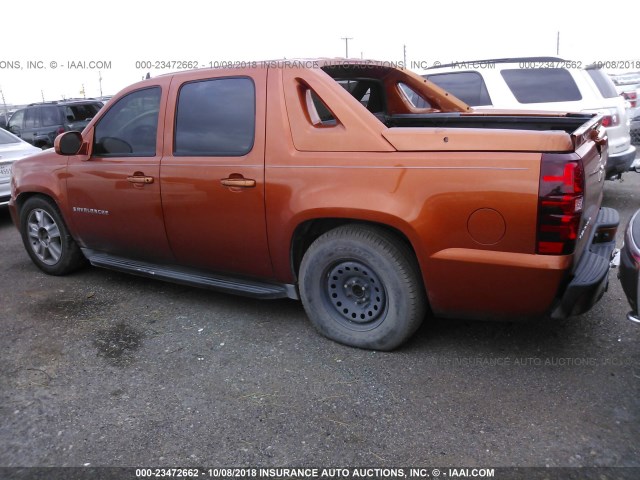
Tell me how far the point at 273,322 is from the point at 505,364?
5.29 ft

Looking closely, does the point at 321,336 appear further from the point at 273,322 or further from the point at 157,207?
the point at 157,207

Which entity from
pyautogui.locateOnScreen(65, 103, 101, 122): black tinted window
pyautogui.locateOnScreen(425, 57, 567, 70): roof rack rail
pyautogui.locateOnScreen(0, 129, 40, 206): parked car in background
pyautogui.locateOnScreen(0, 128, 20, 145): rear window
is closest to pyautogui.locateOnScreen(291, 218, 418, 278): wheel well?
pyautogui.locateOnScreen(425, 57, 567, 70): roof rack rail

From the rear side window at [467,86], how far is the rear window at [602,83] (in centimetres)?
131

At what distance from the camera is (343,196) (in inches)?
125

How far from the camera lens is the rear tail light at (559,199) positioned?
2656 mm

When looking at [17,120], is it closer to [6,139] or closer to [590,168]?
[6,139]

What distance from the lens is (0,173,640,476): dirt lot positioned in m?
2.56

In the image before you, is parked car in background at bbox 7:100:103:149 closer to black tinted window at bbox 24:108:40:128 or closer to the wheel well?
black tinted window at bbox 24:108:40:128

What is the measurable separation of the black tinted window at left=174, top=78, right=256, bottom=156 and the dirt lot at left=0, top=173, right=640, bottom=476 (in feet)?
4.14

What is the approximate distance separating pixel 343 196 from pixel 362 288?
61cm

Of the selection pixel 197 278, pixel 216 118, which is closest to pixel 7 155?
pixel 197 278

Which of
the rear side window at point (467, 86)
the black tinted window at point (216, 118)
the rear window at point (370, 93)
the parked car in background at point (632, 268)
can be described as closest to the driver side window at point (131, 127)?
the black tinted window at point (216, 118)

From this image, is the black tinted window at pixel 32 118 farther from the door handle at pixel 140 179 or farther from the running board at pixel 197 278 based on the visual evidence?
the door handle at pixel 140 179

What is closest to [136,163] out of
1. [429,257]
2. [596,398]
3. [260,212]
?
[260,212]
